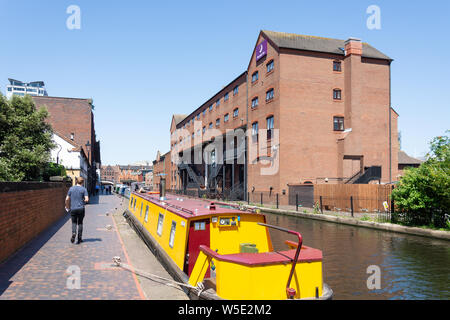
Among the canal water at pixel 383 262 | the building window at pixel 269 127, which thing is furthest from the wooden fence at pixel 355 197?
the building window at pixel 269 127

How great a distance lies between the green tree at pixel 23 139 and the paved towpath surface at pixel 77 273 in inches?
391

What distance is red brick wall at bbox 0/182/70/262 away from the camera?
7.70m

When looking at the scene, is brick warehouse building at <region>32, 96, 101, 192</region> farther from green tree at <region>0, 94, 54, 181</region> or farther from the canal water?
the canal water

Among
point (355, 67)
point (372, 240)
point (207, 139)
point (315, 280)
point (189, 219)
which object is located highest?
point (355, 67)

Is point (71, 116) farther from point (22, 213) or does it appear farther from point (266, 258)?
point (266, 258)

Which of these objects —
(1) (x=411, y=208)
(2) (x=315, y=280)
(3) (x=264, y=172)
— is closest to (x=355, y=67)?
(3) (x=264, y=172)

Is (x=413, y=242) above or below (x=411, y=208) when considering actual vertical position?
below

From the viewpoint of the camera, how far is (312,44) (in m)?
34.1

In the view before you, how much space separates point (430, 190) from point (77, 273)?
14135 mm

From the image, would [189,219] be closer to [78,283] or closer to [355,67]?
[78,283]

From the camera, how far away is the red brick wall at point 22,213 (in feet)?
25.3

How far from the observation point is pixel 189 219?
6.84 meters

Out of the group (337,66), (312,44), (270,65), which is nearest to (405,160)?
(337,66)

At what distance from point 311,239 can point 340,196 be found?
1175 cm
